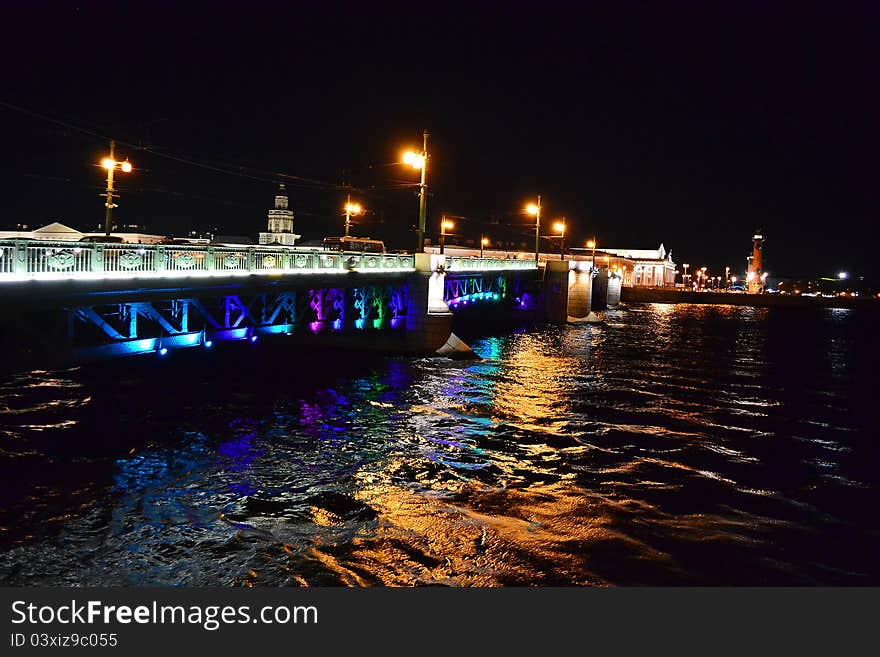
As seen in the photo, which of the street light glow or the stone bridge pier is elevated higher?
the street light glow

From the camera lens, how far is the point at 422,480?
16.2 meters

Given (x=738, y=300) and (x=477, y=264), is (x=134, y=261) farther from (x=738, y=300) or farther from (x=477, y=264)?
(x=738, y=300)

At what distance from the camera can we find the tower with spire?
134125 mm

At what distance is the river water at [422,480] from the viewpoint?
11570mm

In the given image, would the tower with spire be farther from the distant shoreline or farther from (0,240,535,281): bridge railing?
(0,240,535,281): bridge railing

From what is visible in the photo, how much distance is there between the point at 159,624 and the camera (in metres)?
8.09

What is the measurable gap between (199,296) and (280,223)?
123600mm

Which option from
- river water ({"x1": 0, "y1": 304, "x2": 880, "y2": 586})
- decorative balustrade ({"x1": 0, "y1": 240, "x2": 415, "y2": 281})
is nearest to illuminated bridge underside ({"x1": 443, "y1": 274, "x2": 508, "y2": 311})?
river water ({"x1": 0, "y1": 304, "x2": 880, "y2": 586})

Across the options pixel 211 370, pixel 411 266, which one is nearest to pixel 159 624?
pixel 211 370

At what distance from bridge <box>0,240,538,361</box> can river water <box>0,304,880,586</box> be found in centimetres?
240

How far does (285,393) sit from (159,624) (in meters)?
18.5

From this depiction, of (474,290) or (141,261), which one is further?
(474,290)

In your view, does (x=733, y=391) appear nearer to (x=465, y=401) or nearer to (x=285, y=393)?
(x=465, y=401)

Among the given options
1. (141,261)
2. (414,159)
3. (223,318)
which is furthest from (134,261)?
(414,159)
